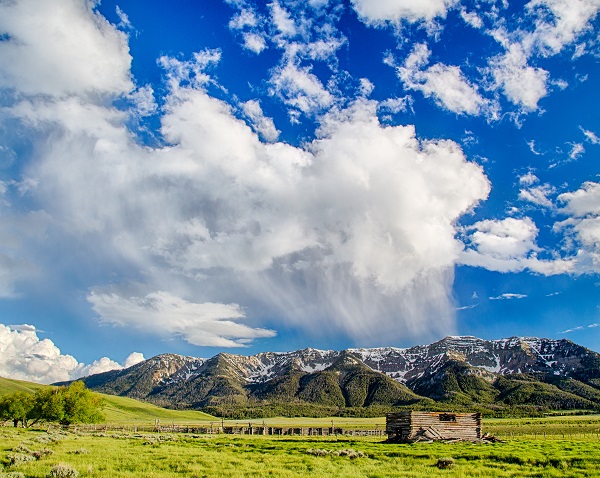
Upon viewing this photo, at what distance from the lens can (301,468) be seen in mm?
22656

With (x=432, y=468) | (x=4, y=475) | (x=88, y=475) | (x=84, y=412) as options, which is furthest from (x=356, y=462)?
(x=84, y=412)

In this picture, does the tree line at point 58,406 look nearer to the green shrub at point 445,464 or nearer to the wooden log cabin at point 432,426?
the wooden log cabin at point 432,426

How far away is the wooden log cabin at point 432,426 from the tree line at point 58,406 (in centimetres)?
5427

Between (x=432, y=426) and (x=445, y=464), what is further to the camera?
(x=432, y=426)

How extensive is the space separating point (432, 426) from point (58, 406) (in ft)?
203

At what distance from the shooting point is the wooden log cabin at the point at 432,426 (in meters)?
51.7

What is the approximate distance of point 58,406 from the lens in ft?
229

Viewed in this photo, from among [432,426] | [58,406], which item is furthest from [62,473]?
[58,406]

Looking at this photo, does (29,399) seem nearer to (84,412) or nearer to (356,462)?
(84,412)

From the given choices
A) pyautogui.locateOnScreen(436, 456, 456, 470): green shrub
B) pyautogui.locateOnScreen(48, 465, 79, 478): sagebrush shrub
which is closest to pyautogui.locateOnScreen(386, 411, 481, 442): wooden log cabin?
pyautogui.locateOnScreen(436, 456, 456, 470): green shrub

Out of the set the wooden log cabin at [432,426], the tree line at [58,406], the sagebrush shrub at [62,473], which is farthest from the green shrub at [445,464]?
the tree line at [58,406]

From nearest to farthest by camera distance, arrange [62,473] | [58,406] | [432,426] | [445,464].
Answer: [62,473] → [445,464] → [432,426] → [58,406]

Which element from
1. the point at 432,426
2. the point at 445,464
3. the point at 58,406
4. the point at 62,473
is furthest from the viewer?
the point at 58,406

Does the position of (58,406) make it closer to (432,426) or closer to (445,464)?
(432,426)
